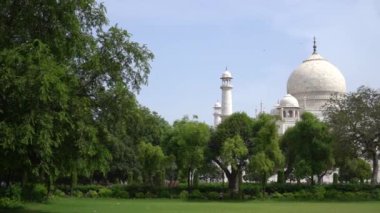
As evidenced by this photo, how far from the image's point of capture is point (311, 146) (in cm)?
3966

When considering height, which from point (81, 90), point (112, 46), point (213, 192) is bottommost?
point (213, 192)

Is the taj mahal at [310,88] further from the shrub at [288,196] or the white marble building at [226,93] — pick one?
the shrub at [288,196]

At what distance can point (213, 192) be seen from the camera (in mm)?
35594

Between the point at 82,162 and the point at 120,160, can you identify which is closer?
the point at 82,162

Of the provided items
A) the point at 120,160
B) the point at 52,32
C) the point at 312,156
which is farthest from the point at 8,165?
the point at 120,160

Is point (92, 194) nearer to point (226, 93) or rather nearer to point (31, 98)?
point (31, 98)

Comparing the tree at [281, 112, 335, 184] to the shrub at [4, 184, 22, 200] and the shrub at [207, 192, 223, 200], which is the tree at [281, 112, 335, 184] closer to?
the shrub at [207, 192, 223, 200]

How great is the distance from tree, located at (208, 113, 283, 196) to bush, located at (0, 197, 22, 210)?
1436 cm

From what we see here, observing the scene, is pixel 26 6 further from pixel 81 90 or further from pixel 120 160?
pixel 120 160

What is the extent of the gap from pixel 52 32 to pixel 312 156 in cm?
2631

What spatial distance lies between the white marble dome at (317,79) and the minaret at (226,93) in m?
8.72

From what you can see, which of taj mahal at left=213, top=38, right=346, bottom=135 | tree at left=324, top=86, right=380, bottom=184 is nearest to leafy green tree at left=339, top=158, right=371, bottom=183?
taj mahal at left=213, top=38, right=346, bottom=135

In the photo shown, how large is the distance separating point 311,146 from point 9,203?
22944mm

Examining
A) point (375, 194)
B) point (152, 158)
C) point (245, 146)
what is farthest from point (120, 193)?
point (375, 194)
